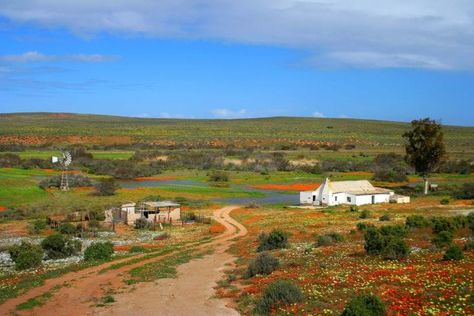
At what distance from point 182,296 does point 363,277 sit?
6409 mm

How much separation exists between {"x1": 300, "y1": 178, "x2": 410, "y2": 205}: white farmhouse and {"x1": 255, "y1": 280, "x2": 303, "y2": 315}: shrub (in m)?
40.4

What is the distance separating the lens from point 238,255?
29578mm

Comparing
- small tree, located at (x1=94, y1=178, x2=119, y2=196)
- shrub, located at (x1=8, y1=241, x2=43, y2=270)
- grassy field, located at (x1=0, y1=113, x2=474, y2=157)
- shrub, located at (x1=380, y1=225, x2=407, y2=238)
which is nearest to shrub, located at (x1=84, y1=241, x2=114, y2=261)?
shrub, located at (x1=8, y1=241, x2=43, y2=270)

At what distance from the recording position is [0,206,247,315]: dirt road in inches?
710

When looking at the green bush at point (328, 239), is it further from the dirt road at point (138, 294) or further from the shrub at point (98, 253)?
the shrub at point (98, 253)

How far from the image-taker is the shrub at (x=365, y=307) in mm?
13625

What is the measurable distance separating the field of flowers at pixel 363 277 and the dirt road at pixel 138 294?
1.15m

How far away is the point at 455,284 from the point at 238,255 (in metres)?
14.1

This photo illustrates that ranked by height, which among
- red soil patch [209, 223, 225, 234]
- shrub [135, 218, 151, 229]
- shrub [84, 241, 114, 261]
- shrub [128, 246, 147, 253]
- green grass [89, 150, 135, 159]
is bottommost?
shrub [135, 218, 151, 229]

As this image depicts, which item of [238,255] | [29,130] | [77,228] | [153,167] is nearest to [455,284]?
[238,255]

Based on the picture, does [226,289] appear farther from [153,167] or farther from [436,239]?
[153,167]

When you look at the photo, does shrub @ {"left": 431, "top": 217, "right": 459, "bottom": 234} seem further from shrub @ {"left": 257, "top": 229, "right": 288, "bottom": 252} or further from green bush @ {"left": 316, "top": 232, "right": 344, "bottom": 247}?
shrub @ {"left": 257, "top": 229, "right": 288, "bottom": 252}

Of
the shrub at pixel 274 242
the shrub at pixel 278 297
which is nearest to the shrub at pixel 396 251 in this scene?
the shrub at pixel 274 242

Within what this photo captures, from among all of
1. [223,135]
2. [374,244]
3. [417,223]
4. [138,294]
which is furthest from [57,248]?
[223,135]
